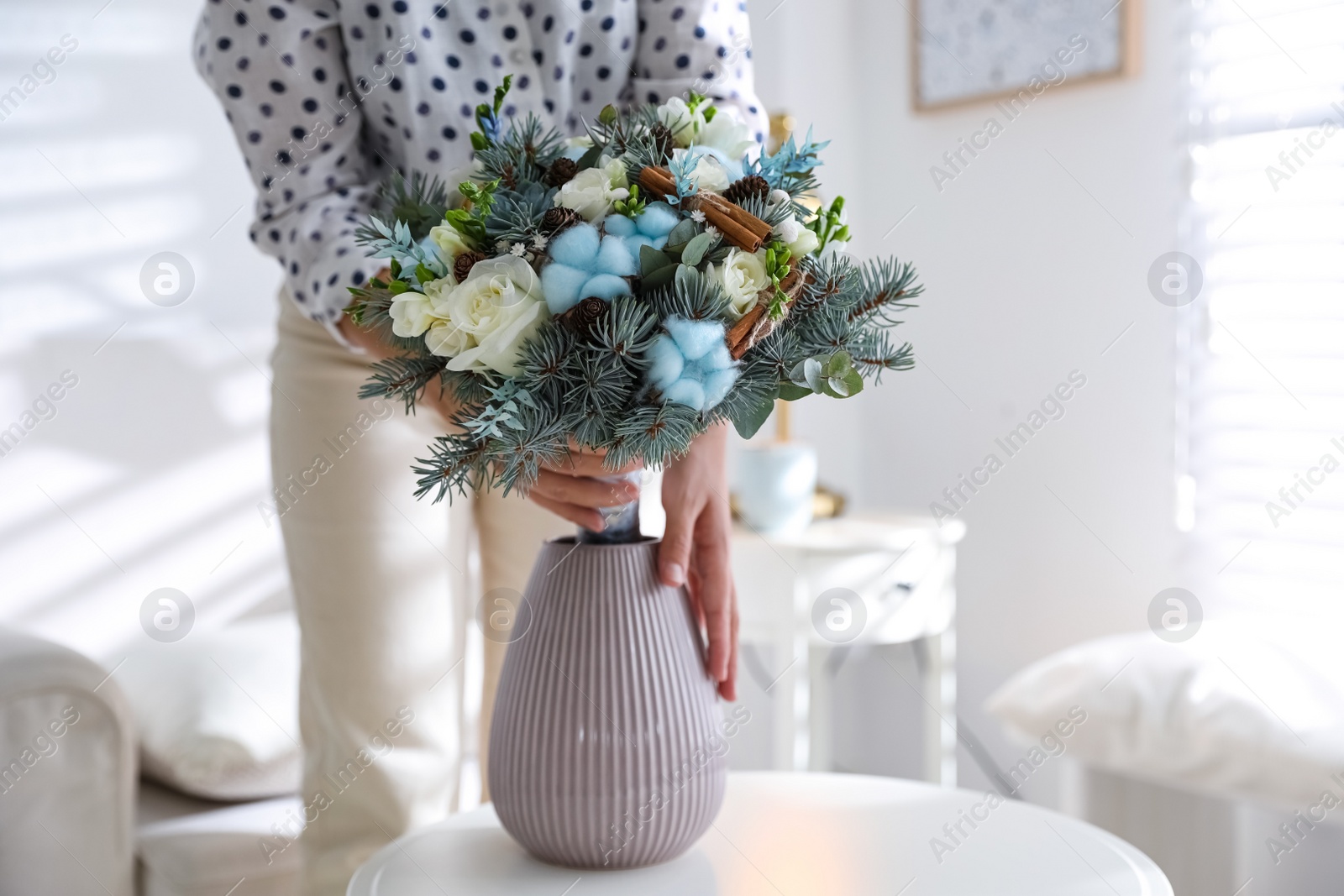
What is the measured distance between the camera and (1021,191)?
190 cm

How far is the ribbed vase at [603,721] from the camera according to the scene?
707mm

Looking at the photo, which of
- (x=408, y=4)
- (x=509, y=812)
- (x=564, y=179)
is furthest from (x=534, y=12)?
(x=509, y=812)

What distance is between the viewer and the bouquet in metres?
0.61

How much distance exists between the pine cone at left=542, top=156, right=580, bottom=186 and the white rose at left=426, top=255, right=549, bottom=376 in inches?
2.9

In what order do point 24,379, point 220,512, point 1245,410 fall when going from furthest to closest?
point 1245,410, point 220,512, point 24,379

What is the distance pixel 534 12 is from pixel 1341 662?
110 centimetres

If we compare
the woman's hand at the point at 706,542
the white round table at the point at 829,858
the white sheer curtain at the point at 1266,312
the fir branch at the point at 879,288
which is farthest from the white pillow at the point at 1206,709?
the fir branch at the point at 879,288

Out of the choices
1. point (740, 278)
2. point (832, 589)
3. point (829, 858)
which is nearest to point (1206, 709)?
point (832, 589)

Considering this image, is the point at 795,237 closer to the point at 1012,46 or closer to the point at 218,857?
the point at 218,857

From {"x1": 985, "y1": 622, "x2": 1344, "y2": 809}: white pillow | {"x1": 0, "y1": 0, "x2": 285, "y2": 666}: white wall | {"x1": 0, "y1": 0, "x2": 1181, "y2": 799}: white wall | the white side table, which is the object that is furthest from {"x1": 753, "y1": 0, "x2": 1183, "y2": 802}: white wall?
{"x1": 0, "y1": 0, "x2": 285, "y2": 666}: white wall

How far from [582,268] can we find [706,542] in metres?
0.27

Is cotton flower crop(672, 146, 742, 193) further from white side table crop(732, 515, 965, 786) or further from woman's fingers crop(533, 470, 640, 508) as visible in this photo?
white side table crop(732, 515, 965, 786)

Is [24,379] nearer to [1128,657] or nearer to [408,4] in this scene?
[408,4]

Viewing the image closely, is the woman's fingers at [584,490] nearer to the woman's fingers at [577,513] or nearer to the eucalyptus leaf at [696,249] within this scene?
the woman's fingers at [577,513]
